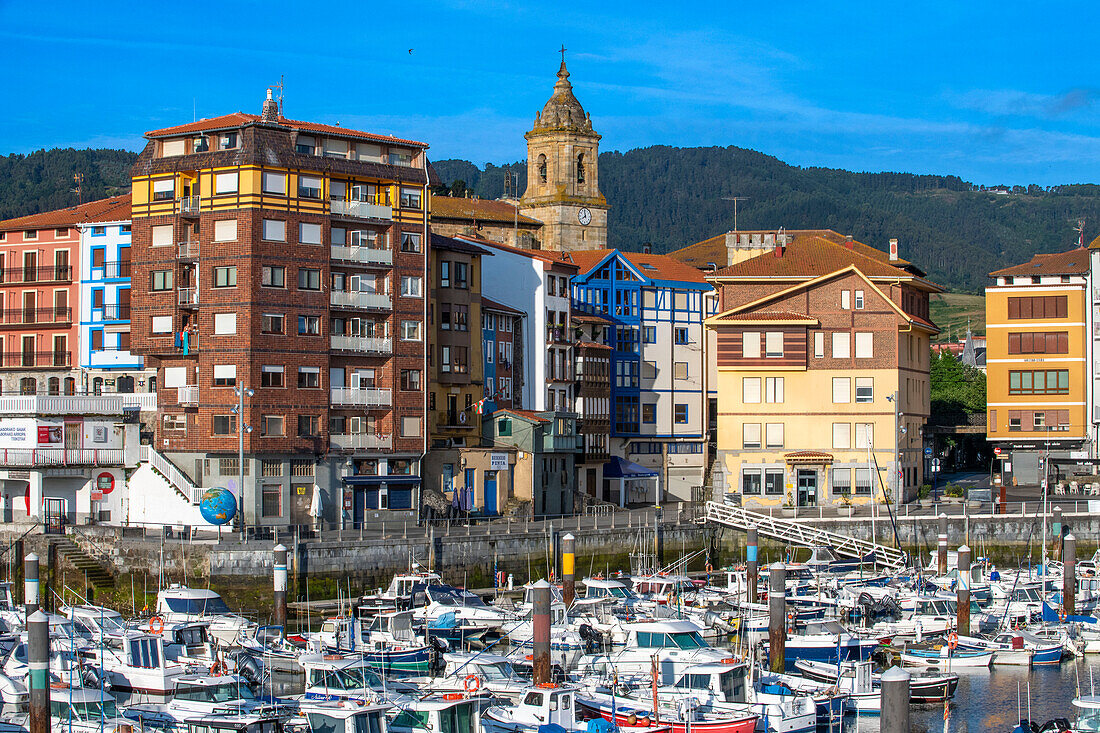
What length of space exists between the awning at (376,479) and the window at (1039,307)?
4445cm

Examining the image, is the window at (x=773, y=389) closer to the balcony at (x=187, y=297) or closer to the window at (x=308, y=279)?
the window at (x=308, y=279)

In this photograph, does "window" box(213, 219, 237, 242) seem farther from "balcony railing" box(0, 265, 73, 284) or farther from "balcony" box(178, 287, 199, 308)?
"balcony railing" box(0, 265, 73, 284)

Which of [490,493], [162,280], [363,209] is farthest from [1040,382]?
[162,280]

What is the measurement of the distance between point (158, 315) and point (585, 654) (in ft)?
112

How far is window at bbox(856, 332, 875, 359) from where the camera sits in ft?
301

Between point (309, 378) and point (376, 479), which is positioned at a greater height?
point (309, 378)

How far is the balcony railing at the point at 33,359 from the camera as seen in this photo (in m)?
91.8

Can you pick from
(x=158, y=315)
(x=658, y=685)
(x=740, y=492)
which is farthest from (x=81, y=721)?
(x=740, y=492)

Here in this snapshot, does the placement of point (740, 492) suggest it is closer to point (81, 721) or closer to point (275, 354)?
point (275, 354)

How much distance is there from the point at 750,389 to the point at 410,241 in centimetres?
2372

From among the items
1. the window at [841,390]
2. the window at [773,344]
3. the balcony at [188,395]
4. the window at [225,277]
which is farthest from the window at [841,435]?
the balcony at [188,395]

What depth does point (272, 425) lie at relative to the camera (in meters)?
74.6

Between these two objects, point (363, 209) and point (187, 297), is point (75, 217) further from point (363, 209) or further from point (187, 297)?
point (363, 209)

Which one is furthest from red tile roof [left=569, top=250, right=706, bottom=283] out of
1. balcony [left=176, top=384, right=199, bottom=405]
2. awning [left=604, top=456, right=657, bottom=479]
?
balcony [left=176, top=384, right=199, bottom=405]
